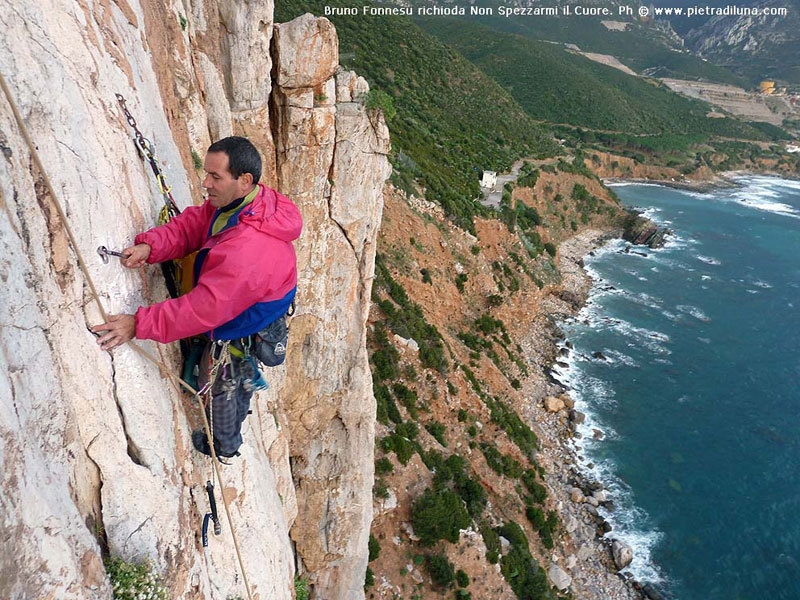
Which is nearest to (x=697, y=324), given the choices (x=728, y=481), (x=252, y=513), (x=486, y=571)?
(x=728, y=481)

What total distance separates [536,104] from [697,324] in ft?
230

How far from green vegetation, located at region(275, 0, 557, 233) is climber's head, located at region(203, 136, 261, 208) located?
28.0m

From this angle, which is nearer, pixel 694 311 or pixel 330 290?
pixel 330 290

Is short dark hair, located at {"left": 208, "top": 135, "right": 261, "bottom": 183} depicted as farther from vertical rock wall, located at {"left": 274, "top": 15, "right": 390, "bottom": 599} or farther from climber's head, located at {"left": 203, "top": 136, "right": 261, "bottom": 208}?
vertical rock wall, located at {"left": 274, "top": 15, "right": 390, "bottom": 599}

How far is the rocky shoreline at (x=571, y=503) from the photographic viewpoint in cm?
2186

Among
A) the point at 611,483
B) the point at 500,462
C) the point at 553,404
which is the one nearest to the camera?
the point at 500,462

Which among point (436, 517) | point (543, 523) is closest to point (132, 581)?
point (436, 517)

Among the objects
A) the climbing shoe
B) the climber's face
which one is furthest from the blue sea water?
the climber's face

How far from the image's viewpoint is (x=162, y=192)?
14.6ft

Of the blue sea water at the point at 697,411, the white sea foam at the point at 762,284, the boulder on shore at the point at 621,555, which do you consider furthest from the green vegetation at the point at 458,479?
the white sea foam at the point at 762,284

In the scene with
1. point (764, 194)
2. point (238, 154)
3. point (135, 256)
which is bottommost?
point (764, 194)

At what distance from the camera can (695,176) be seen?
89.9 metres

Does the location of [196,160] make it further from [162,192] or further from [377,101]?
[377,101]

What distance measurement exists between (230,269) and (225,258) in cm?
10
